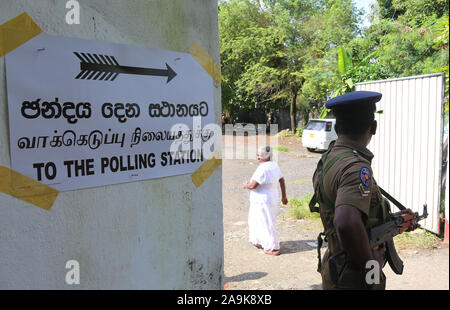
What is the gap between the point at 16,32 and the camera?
1.76m

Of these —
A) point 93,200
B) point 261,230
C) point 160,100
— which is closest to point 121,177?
point 93,200

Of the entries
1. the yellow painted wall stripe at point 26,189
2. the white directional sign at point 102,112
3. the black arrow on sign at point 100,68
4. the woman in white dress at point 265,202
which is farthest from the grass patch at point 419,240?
the yellow painted wall stripe at point 26,189

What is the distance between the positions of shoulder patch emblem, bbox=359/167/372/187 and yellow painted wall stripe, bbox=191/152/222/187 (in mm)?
1068

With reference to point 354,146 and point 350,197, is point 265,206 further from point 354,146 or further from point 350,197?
point 350,197

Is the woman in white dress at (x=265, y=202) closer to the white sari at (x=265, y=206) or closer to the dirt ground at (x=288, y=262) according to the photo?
the white sari at (x=265, y=206)

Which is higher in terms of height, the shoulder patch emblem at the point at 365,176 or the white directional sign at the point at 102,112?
the white directional sign at the point at 102,112

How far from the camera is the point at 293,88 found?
21.7 m

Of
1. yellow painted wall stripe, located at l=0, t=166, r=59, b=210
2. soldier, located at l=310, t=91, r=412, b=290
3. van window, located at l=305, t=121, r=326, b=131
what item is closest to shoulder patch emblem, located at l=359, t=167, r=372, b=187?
soldier, located at l=310, t=91, r=412, b=290

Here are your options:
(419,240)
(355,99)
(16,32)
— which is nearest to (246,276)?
(419,240)

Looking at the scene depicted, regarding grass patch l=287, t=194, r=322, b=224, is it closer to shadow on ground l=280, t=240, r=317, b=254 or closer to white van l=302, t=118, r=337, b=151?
shadow on ground l=280, t=240, r=317, b=254

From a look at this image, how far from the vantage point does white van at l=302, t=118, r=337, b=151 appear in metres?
14.6

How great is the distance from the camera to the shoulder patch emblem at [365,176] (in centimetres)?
193

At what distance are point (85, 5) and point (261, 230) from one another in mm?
3915

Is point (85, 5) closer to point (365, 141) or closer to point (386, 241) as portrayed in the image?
point (365, 141)
